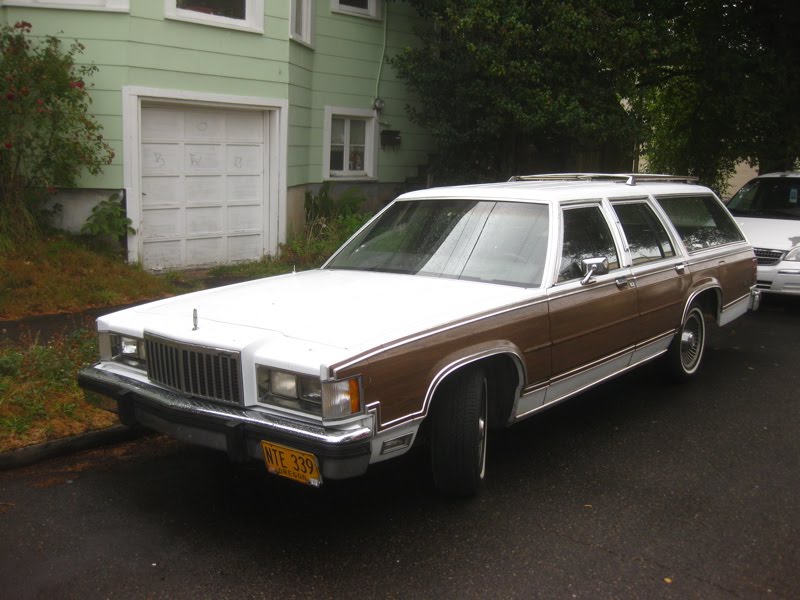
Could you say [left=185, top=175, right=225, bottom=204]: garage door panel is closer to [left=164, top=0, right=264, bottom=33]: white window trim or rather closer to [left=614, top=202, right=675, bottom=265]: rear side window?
[left=164, top=0, right=264, bottom=33]: white window trim

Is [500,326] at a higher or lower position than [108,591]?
higher

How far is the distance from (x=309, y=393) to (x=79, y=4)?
7.83 m

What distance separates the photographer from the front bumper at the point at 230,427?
3686 millimetres

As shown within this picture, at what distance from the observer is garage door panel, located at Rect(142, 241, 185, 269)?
1062cm

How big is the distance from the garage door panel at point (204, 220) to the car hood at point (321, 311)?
6.22m

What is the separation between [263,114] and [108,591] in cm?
910

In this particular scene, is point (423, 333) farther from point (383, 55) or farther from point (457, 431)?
point (383, 55)

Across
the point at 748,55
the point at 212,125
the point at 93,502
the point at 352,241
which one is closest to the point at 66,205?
the point at 212,125

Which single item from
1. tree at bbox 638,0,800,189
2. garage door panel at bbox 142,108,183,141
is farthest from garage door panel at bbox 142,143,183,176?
tree at bbox 638,0,800,189

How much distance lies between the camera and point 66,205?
10.1m

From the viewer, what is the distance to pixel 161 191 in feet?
35.2

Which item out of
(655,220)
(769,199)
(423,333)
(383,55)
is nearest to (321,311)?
(423,333)

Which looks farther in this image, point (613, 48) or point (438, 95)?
point (438, 95)

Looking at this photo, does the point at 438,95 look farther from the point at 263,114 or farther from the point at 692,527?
the point at 692,527
